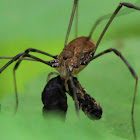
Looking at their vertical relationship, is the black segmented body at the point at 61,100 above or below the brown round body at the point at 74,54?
below

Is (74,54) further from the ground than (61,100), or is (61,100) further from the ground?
(74,54)

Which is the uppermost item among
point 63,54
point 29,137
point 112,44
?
point 112,44

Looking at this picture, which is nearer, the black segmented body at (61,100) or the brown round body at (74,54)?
the black segmented body at (61,100)

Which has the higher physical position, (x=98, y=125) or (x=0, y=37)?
(x=0, y=37)

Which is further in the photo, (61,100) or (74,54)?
(74,54)

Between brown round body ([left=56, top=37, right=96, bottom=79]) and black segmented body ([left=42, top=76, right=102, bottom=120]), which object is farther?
brown round body ([left=56, top=37, right=96, bottom=79])

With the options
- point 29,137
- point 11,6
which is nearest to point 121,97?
point 29,137

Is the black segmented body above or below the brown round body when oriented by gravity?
below

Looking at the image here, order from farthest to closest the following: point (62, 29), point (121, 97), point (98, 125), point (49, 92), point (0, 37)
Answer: point (62, 29) < point (0, 37) < point (121, 97) < point (49, 92) < point (98, 125)

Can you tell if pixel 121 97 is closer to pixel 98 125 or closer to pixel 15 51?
pixel 98 125

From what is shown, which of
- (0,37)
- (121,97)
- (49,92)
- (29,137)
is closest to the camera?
(29,137)

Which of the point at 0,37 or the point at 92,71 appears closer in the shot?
the point at 92,71
